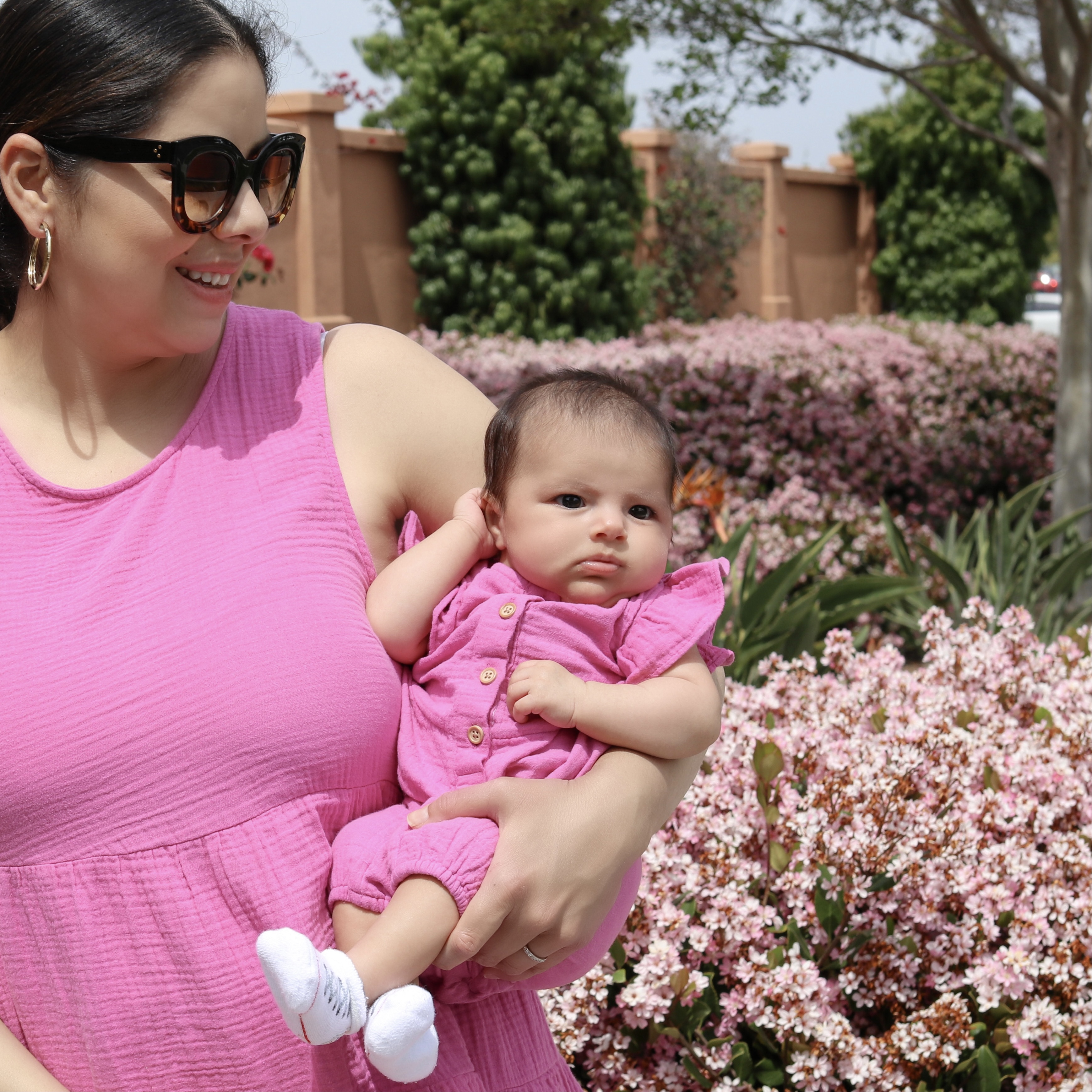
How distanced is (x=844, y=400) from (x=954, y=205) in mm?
15251

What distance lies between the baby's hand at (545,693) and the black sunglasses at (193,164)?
2.31 ft

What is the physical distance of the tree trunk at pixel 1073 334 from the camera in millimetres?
7180

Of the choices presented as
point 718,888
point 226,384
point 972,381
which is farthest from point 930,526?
point 226,384

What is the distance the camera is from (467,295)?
13750mm

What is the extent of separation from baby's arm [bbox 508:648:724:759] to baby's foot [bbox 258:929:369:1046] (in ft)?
1.31

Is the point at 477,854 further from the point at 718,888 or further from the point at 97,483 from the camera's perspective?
the point at 718,888

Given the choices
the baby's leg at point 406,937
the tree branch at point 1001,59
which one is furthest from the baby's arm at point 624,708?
the tree branch at point 1001,59

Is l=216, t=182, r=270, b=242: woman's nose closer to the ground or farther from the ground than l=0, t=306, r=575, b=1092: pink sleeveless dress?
farther from the ground

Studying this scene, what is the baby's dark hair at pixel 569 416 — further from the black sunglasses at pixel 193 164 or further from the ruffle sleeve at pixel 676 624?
the black sunglasses at pixel 193 164

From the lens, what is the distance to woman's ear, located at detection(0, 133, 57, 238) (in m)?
1.67

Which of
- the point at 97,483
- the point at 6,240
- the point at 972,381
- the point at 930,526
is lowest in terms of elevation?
the point at 930,526

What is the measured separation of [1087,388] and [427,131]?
8304 mm

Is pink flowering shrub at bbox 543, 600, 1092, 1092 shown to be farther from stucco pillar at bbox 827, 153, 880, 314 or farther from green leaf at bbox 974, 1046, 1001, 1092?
stucco pillar at bbox 827, 153, 880, 314

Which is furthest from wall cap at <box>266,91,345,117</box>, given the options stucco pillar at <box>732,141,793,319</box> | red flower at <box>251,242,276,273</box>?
stucco pillar at <box>732,141,793,319</box>
